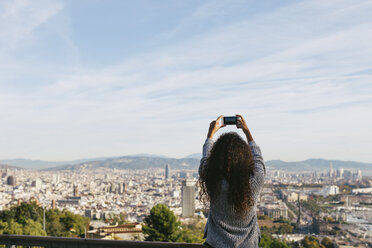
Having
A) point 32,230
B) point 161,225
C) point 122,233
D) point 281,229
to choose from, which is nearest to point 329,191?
point 281,229

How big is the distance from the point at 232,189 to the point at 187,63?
25529 millimetres

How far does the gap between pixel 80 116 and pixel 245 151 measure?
4839 centimetres

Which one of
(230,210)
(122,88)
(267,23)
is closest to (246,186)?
(230,210)

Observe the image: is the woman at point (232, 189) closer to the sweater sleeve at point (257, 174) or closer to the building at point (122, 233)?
the sweater sleeve at point (257, 174)

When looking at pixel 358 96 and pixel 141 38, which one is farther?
pixel 358 96

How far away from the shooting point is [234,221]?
4.13 feet

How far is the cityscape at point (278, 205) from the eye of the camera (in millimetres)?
28625

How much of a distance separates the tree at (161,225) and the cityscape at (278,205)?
1978 mm

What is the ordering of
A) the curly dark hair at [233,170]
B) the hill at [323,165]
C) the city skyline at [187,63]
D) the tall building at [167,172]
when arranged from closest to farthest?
the curly dark hair at [233,170], the city skyline at [187,63], the hill at [323,165], the tall building at [167,172]

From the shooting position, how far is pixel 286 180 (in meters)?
52.6

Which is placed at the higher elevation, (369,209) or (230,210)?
(230,210)

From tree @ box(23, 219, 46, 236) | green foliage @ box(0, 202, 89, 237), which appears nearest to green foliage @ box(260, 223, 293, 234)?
green foliage @ box(0, 202, 89, 237)

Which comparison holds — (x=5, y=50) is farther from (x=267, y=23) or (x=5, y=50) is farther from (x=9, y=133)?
(x=9, y=133)

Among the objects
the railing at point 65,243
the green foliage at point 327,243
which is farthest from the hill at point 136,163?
the railing at point 65,243
